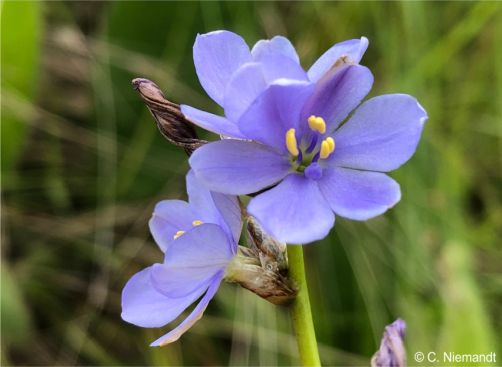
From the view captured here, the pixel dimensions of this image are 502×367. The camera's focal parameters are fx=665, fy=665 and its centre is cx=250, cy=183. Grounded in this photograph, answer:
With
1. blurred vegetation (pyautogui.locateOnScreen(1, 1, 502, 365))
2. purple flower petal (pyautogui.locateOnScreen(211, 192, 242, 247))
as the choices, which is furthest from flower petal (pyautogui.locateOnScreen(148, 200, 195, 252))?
blurred vegetation (pyautogui.locateOnScreen(1, 1, 502, 365))

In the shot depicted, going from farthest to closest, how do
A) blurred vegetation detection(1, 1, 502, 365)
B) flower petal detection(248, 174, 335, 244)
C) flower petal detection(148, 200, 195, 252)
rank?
blurred vegetation detection(1, 1, 502, 365), flower petal detection(148, 200, 195, 252), flower petal detection(248, 174, 335, 244)

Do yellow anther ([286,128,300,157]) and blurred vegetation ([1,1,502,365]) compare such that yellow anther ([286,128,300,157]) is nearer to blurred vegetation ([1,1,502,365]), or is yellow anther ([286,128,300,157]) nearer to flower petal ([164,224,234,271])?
flower petal ([164,224,234,271])

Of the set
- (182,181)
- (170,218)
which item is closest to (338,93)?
(170,218)

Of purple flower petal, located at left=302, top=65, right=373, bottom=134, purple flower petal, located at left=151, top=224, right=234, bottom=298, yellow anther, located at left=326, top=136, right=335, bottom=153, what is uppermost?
purple flower petal, located at left=302, top=65, right=373, bottom=134

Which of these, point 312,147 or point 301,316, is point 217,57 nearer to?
point 312,147

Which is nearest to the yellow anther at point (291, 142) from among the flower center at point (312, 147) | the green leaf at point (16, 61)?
the flower center at point (312, 147)

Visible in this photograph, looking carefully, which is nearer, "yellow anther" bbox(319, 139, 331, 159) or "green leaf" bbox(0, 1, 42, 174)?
"yellow anther" bbox(319, 139, 331, 159)

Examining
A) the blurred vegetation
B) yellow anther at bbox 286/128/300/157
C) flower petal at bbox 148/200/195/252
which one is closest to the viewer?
yellow anther at bbox 286/128/300/157

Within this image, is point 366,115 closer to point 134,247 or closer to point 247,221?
point 247,221
